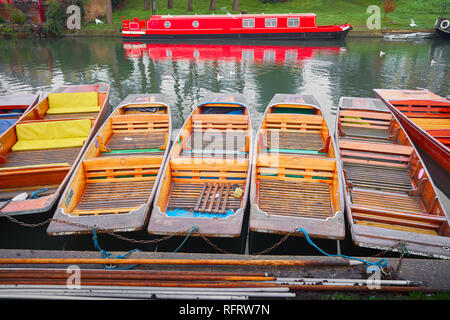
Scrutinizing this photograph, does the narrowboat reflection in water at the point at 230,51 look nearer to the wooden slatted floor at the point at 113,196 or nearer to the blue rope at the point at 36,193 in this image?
the wooden slatted floor at the point at 113,196

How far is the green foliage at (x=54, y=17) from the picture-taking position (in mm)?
38247

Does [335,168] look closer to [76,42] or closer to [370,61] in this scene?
[370,61]

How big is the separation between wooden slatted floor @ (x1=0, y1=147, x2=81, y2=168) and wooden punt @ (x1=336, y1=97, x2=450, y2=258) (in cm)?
797

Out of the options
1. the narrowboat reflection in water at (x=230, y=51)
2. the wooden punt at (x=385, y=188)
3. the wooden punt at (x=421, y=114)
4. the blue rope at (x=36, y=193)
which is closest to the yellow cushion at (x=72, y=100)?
the blue rope at (x=36, y=193)

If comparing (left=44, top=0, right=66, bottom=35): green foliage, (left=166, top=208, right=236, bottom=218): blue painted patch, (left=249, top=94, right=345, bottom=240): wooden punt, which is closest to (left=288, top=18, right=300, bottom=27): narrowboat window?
(left=249, top=94, right=345, bottom=240): wooden punt

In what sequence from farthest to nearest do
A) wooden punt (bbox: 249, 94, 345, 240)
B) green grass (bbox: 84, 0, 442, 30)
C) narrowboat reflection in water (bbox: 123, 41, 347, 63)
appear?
green grass (bbox: 84, 0, 442, 30) → narrowboat reflection in water (bbox: 123, 41, 347, 63) → wooden punt (bbox: 249, 94, 345, 240)

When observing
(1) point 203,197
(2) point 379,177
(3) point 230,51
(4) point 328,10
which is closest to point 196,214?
(1) point 203,197

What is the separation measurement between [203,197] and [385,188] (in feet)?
16.0

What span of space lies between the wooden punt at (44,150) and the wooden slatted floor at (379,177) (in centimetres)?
768

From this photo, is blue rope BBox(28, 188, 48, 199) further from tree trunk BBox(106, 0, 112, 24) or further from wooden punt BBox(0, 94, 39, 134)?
tree trunk BBox(106, 0, 112, 24)

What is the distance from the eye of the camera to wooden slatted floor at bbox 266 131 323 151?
1034 centimetres

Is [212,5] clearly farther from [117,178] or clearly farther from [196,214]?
[196,214]

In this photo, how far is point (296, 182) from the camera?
8297 millimetres
